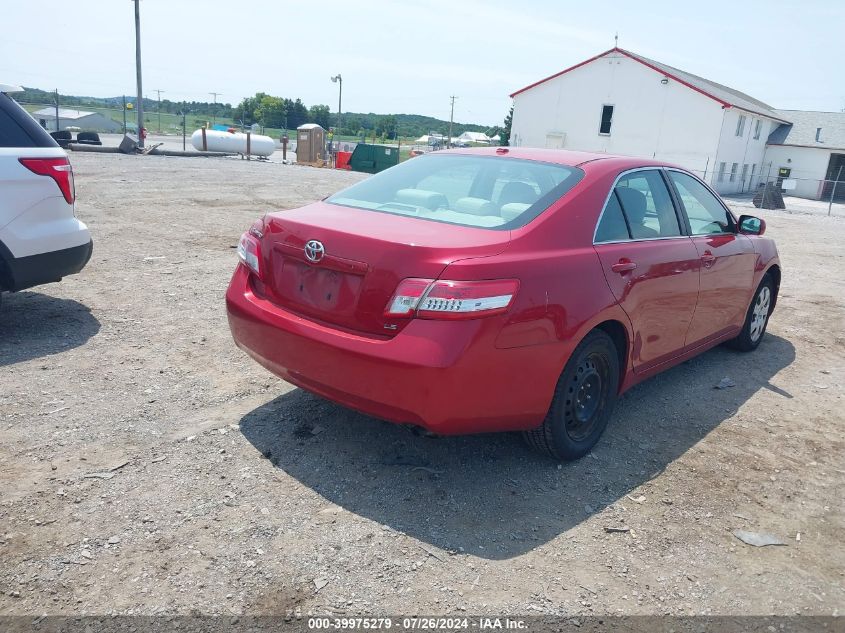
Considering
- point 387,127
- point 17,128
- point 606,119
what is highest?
point 606,119

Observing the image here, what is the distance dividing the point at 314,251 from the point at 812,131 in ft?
171

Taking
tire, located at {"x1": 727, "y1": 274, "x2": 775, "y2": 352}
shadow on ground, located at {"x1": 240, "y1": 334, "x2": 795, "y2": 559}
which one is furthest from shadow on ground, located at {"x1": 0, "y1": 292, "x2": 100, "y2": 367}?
tire, located at {"x1": 727, "y1": 274, "x2": 775, "y2": 352}

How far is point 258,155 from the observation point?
39.2 metres

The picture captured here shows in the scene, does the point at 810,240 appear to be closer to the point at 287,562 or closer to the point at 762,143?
the point at 287,562

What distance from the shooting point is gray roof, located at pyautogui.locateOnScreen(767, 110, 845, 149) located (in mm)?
44562

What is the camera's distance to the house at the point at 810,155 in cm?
4391

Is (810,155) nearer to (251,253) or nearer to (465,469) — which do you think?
(465,469)

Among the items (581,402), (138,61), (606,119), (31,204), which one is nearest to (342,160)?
(138,61)

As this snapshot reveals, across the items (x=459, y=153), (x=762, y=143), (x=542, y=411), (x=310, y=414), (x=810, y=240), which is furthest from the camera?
(x=762, y=143)

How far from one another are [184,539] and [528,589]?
1457 mm

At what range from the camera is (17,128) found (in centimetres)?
484

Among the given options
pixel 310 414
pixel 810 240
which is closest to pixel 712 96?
pixel 810 240

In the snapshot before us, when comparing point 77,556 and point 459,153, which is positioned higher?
point 459,153

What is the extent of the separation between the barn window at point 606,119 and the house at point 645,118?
0.04 m
